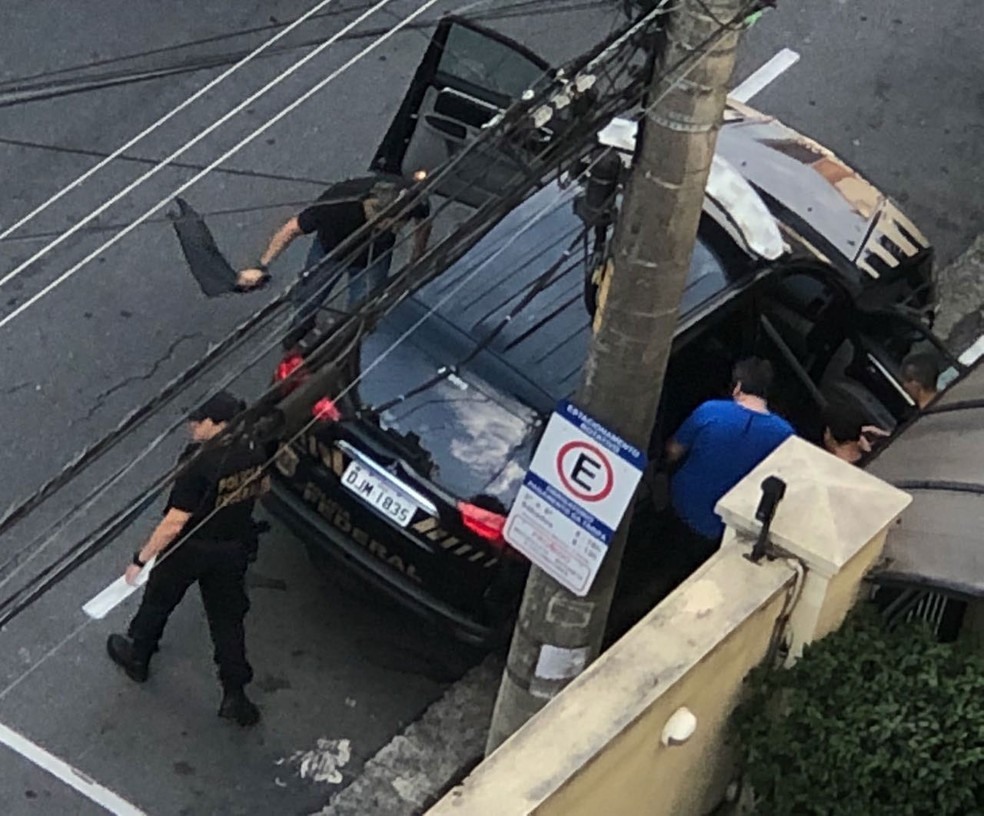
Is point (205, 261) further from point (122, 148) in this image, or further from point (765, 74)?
point (765, 74)

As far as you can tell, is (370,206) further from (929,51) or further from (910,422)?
(929,51)

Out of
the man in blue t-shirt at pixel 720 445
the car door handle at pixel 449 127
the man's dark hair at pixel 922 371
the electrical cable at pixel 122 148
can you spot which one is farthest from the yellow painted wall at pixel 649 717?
the electrical cable at pixel 122 148

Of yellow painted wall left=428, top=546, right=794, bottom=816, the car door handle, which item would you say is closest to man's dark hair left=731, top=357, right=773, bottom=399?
the car door handle

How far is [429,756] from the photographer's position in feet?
27.9

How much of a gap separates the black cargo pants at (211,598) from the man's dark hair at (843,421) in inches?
103

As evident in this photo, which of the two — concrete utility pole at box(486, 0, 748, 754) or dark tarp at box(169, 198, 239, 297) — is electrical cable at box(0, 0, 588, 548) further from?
dark tarp at box(169, 198, 239, 297)

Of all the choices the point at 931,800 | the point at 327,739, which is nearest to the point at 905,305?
the point at 327,739

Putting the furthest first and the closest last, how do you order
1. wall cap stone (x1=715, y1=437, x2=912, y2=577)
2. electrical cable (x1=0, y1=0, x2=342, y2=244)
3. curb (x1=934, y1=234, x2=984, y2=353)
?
curb (x1=934, y1=234, x2=984, y2=353) < electrical cable (x1=0, y1=0, x2=342, y2=244) < wall cap stone (x1=715, y1=437, x2=912, y2=577)

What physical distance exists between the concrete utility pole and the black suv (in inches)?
29.1

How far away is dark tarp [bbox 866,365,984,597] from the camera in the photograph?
258 inches

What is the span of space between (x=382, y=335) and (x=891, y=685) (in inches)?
121

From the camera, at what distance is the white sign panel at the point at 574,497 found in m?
6.69

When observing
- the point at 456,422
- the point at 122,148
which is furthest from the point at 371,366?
the point at 122,148

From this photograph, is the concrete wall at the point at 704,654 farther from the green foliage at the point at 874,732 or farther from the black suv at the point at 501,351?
the black suv at the point at 501,351
